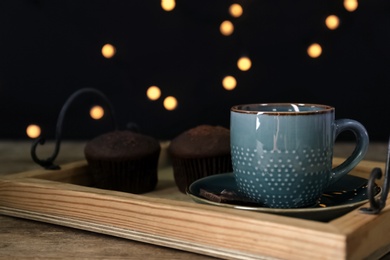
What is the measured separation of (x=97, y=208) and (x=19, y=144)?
2.32ft

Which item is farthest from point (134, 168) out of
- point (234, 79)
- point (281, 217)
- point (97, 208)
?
point (234, 79)

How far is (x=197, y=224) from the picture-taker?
0.57 meters

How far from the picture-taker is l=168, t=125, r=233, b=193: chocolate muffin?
81 cm

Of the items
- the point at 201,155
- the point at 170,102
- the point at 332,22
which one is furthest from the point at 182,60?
the point at 201,155

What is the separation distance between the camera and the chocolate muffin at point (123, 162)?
82cm

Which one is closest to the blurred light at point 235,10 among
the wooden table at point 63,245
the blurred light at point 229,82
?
the blurred light at point 229,82

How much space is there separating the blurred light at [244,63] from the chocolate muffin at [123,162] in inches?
17.1

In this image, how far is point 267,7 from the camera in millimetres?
1242

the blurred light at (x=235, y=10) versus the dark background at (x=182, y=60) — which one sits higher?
the blurred light at (x=235, y=10)

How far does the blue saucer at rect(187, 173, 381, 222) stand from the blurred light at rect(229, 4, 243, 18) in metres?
0.56

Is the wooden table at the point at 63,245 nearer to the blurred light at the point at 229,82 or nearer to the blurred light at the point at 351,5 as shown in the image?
the blurred light at the point at 229,82

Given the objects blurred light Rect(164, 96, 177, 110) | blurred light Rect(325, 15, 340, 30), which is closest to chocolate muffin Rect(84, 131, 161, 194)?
blurred light Rect(164, 96, 177, 110)

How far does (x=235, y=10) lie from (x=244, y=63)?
11 cm

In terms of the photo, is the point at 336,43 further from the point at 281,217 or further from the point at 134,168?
the point at 281,217
